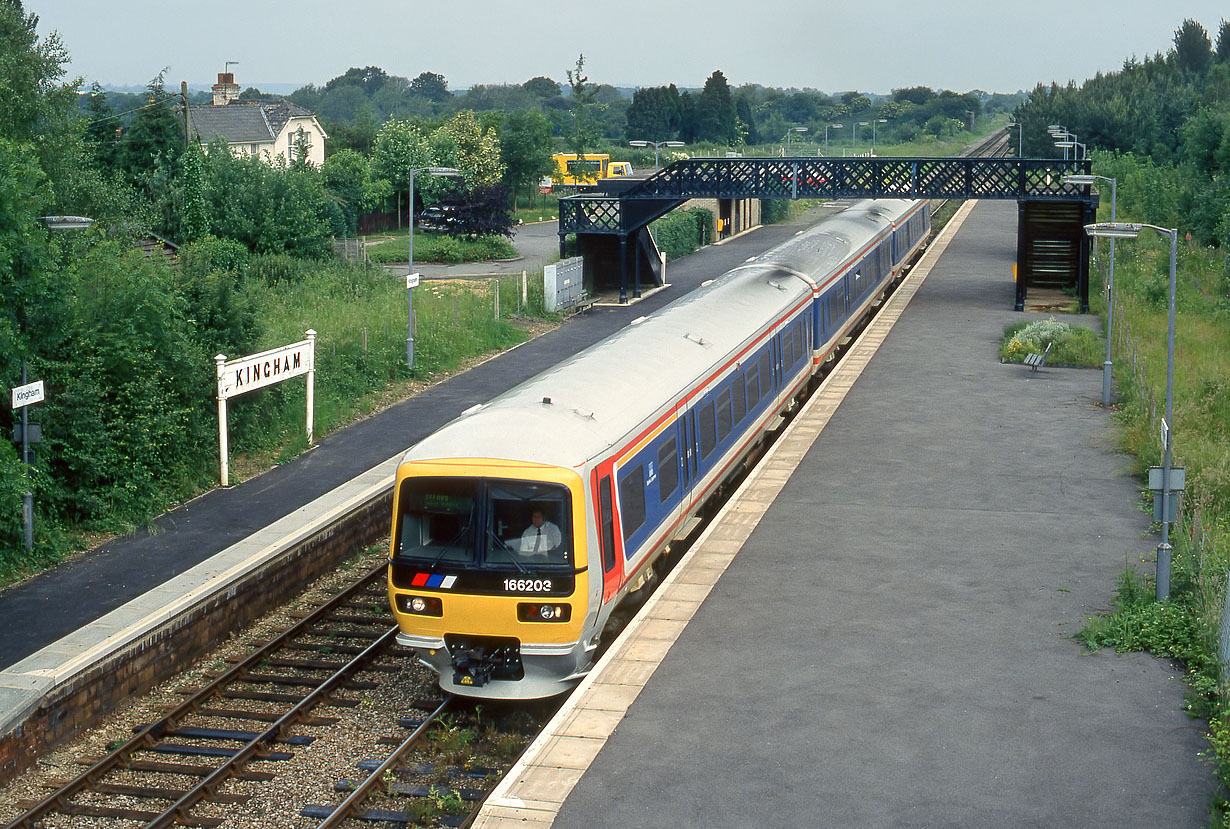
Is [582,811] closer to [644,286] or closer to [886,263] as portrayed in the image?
[886,263]

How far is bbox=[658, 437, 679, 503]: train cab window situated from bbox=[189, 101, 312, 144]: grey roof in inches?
2235

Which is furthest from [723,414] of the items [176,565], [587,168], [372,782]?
[587,168]

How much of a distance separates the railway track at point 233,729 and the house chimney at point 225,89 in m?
67.6

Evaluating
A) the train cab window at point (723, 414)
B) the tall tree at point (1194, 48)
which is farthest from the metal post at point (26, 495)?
the tall tree at point (1194, 48)

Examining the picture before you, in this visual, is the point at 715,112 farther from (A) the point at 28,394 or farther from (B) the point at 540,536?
(B) the point at 540,536

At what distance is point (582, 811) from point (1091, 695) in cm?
480

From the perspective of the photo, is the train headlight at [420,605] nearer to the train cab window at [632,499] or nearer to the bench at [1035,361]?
the train cab window at [632,499]

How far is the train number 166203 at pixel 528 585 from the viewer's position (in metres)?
11.1

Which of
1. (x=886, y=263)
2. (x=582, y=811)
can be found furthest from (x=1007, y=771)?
(x=886, y=263)

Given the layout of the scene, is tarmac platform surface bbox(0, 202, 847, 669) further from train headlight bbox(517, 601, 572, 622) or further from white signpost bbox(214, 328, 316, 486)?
train headlight bbox(517, 601, 572, 622)

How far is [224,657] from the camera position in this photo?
14164mm

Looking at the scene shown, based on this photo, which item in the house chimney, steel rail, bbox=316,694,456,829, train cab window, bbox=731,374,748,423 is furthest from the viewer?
the house chimney

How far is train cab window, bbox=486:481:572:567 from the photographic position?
11.2m

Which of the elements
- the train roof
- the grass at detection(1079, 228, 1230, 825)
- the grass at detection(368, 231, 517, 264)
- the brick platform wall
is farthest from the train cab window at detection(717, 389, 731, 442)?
the grass at detection(368, 231, 517, 264)
